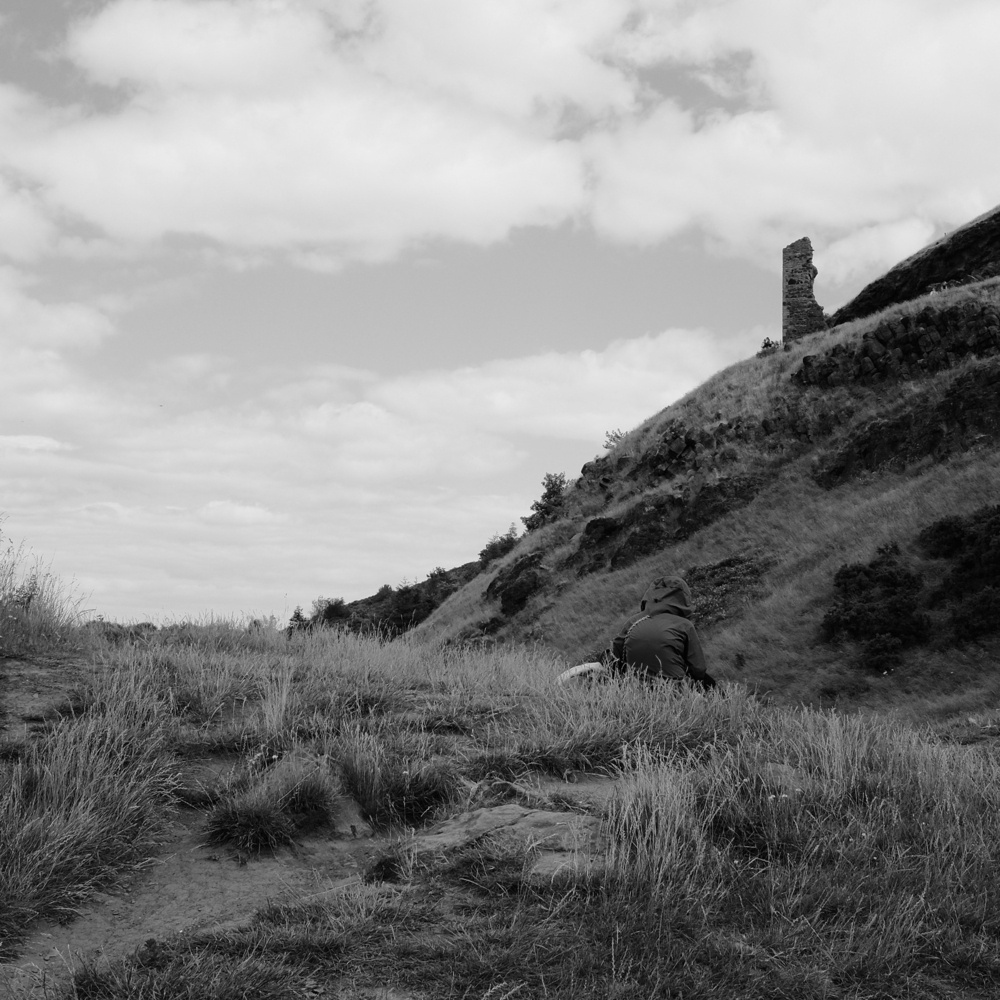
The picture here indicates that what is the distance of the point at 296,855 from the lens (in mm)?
4711

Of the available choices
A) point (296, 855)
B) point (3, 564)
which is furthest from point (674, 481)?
point (296, 855)

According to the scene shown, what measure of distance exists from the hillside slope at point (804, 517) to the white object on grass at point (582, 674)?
10664mm

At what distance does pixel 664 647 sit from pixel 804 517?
20.1 meters

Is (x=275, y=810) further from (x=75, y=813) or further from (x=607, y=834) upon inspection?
(x=607, y=834)

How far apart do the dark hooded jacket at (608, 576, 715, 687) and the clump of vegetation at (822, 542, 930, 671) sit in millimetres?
12135

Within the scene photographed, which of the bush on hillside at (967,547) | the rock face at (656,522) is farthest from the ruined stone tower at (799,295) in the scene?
the bush on hillside at (967,547)

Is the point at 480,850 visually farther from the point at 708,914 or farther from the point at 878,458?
the point at 878,458

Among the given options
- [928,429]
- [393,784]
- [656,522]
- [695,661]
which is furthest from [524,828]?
[656,522]

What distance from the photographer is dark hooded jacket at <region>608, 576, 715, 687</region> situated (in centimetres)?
835

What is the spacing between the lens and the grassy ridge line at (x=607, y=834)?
3.31 meters

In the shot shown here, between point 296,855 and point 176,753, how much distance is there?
4.60 ft

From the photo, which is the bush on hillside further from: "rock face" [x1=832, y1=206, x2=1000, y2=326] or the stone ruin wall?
"rock face" [x1=832, y1=206, x2=1000, y2=326]

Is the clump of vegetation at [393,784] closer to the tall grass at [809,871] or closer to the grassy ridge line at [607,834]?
the grassy ridge line at [607,834]

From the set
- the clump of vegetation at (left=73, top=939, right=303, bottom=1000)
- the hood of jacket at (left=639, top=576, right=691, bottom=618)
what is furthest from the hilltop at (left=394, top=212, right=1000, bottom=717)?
the clump of vegetation at (left=73, top=939, right=303, bottom=1000)
